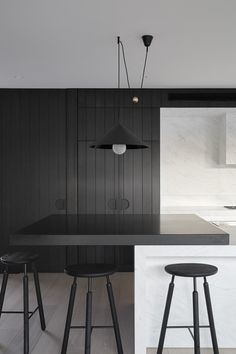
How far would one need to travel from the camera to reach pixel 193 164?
5.89 m

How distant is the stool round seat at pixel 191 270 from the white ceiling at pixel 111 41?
1839 mm

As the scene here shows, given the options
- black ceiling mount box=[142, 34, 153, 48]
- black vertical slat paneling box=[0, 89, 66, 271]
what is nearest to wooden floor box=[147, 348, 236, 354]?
black ceiling mount box=[142, 34, 153, 48]

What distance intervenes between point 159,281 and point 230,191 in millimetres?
3352

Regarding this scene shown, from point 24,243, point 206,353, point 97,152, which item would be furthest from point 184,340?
point 97,152

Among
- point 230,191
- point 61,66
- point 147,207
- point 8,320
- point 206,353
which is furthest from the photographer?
point 230,191

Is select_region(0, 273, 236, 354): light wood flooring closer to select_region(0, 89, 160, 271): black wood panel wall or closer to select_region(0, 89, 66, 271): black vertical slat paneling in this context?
select_region(0, 89, 160, 271): black wood panel wall

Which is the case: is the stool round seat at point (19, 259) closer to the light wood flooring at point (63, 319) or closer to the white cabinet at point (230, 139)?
the light wood flooring at point (63, 319)

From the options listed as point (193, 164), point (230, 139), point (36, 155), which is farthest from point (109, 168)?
point (230, 139)

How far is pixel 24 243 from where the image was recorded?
8.52 ft

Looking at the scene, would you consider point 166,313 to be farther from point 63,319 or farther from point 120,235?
point 63,319

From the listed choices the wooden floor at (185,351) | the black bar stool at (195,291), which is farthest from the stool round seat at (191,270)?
the wooden floor at (185,351)

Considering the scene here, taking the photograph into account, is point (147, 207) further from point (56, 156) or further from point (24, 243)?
point (24, 243)

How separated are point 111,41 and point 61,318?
260 cm

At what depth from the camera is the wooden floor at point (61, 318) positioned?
296 cm
